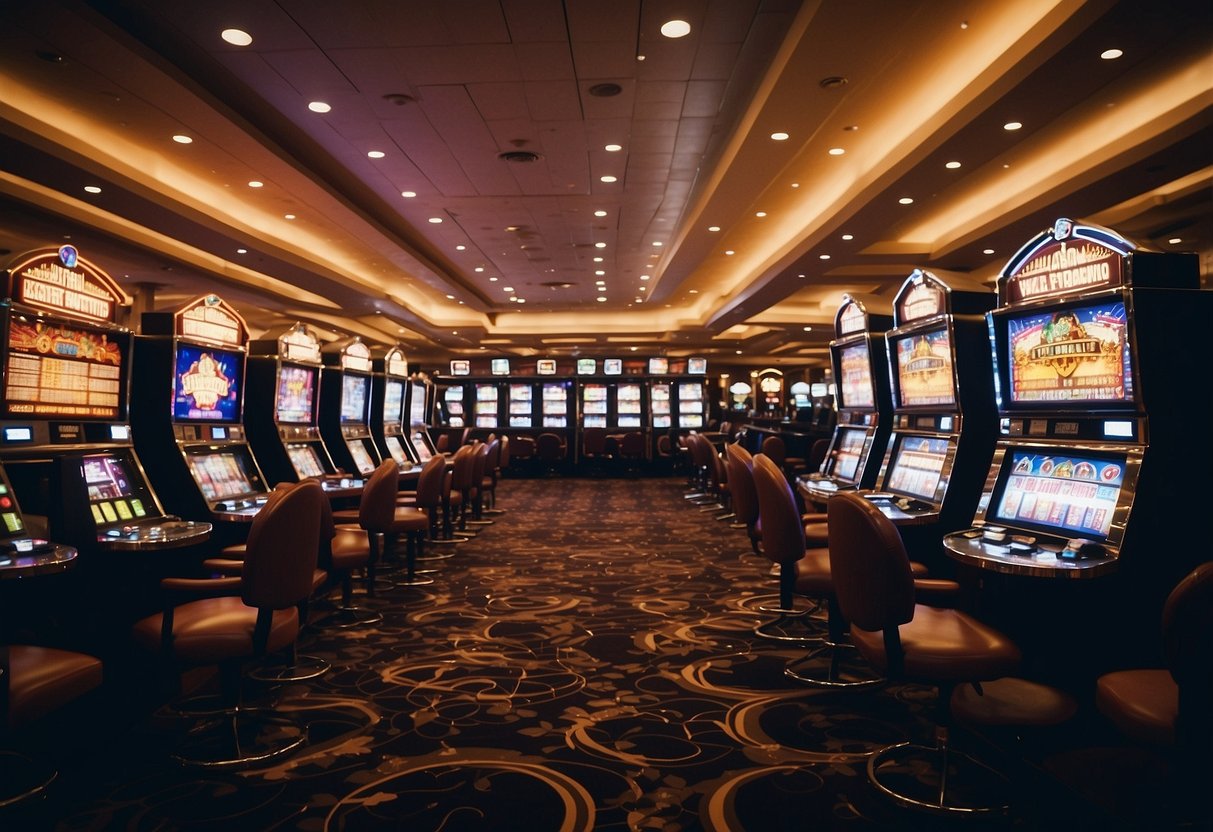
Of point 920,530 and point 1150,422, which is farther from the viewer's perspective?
point 920,530

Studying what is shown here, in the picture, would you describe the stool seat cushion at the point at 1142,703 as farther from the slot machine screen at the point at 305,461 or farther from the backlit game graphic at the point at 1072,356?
the slot machine screen at the point at 305,461

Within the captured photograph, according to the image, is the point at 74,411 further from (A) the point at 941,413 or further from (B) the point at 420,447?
(B) the point at 420,447

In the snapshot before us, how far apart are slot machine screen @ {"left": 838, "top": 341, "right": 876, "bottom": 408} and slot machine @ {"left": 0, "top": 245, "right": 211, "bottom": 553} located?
383 cm

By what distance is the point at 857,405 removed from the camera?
527cm

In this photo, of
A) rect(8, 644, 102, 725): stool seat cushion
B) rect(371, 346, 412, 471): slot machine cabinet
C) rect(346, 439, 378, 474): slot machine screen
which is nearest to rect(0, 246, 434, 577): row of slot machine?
rect(8, 644, 102, 725): stool seat cushion

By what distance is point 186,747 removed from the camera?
8.86 feet

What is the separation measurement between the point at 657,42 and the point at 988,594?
3369 mm

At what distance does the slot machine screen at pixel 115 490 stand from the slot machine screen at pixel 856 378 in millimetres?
4011

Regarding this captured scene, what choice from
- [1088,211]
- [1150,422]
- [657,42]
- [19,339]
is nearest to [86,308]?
[19,339]

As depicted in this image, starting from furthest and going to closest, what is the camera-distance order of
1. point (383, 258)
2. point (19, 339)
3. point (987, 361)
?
point (383, 258), point (987, 361), point (19, 339)

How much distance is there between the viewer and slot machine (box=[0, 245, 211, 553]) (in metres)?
2.81

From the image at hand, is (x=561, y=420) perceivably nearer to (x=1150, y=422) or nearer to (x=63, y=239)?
(x=63, y=239)

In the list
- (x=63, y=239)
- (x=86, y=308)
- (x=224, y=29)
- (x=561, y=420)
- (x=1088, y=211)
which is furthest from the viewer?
(x=561, y=420)

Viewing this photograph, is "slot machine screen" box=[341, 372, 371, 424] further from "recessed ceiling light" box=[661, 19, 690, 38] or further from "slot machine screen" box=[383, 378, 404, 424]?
"recessed ceiling light" box=[661, 19, 690, 38]
